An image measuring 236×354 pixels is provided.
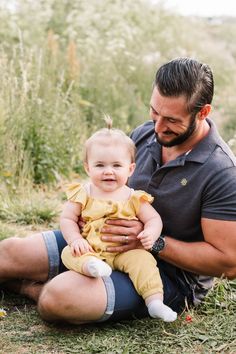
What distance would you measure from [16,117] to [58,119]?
57 centimetres

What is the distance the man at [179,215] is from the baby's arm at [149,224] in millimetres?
53

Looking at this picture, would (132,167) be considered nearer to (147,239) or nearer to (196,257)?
(147,239)

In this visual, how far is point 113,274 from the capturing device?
10.4 ft

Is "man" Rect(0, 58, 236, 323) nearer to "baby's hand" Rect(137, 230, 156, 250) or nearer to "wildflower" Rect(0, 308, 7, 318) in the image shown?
"baby's hand" Rect(137, 230, 156, 250)

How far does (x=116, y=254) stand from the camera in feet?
10.5

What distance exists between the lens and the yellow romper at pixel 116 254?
307cm

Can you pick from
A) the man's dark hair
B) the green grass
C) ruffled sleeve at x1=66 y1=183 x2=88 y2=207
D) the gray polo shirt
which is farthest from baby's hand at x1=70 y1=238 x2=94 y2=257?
the green grass

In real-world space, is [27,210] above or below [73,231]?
below

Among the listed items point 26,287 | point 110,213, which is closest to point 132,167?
point 110,213

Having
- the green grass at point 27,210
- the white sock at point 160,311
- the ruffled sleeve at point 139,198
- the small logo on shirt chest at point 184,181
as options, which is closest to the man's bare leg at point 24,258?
the ruffled sleeve at point 139,198

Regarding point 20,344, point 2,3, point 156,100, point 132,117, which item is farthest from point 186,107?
point 2,3

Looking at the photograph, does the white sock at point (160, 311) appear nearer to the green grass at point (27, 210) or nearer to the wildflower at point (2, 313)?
the wildflower at point (2, 313)

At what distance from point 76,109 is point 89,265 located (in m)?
3.60

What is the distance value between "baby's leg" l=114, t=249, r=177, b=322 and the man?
0.05m
